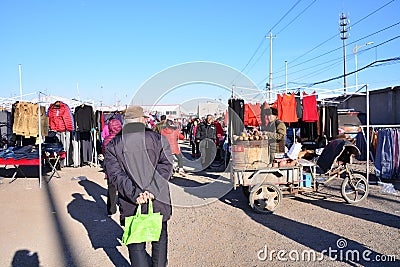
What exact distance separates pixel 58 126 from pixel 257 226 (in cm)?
833

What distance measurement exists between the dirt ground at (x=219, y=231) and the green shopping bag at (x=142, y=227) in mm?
1357

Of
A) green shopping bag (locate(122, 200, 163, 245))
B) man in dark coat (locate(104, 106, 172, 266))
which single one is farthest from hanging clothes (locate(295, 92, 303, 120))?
green shopping bag (locate(122, 200, 163, 245))

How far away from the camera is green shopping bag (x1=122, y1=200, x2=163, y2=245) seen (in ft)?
10.7

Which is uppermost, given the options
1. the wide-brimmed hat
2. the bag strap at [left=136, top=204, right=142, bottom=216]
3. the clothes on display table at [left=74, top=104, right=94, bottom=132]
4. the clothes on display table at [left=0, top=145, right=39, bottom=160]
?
the clothes on display table at [left=74, top=104, right=94, bottom=132]

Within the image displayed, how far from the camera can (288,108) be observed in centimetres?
1088

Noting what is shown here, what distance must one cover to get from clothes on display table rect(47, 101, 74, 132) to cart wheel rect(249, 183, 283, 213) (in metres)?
7.67

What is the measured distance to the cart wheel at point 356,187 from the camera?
7.31 meters

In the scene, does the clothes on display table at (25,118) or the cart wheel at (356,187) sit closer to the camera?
the cart wheel at (356,187)

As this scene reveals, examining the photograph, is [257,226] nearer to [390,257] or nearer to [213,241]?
[213,241]

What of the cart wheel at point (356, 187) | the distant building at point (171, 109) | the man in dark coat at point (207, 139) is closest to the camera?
the cart wheel at point (356, 187)

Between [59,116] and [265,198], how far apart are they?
7926 mm

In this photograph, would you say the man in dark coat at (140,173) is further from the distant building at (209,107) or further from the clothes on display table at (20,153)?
the distant building at (209,107)

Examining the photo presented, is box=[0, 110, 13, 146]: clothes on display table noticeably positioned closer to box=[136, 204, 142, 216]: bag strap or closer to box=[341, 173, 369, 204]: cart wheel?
box=[341, 173, 369, 204]: cart wheel

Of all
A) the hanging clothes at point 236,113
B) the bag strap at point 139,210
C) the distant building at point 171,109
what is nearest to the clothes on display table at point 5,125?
the distant building at point 171,109
